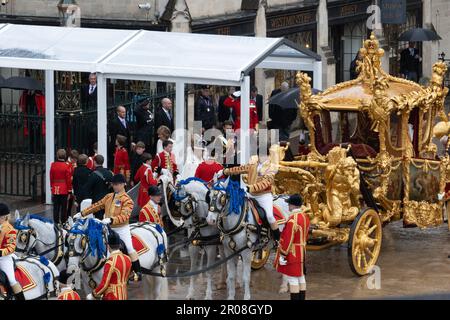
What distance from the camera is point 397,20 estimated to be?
3750cm

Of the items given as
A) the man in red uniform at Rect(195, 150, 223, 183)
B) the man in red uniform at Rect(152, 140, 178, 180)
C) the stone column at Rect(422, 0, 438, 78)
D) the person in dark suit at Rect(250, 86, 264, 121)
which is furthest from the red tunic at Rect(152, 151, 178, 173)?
the stone column at Rect(422, 0, 438, 78)

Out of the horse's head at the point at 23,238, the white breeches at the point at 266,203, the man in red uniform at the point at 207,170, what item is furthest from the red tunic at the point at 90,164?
the horse's head at the point at 23,238

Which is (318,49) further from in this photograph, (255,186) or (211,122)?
(255,186)

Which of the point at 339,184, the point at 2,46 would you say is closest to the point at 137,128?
the point at 2,46

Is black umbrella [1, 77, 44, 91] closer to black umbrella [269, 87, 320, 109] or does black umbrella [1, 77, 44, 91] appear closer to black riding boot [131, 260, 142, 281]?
black umbrella [269, 87, 320, 109]

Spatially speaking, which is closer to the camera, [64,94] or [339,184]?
[339,184]

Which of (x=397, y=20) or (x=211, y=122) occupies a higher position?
(x=397, y=20)

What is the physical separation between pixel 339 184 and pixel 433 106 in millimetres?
2885

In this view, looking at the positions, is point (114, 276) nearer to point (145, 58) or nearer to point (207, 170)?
point (207, 170)

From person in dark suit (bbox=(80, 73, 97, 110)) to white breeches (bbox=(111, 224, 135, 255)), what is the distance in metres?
9.10

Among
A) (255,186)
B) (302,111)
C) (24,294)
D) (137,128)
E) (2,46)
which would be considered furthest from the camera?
(137,128)

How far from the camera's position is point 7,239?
52.7 feet

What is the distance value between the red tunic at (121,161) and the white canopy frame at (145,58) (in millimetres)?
234

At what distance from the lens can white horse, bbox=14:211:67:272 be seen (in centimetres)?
1706
